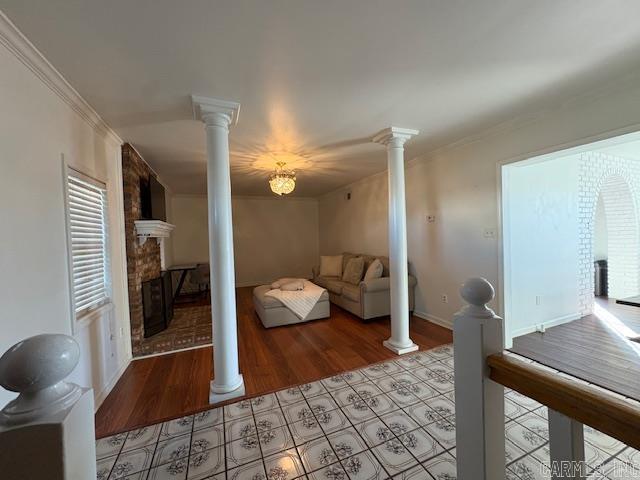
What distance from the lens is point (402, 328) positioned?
2.88 metres

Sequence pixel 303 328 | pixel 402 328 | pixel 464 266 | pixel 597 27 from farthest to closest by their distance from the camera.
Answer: pixel 303 328, pixel 464 266, pixel 402 328, pixel 597 27

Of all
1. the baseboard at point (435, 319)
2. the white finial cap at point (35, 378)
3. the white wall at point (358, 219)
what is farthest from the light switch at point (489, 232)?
the white finial cap at point (35, 378)

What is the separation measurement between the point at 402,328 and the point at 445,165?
7.16 feet

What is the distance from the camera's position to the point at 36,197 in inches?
59.1

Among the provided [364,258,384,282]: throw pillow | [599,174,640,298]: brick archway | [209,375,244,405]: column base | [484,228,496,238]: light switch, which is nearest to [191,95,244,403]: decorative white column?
[209,375,244,405]: column base

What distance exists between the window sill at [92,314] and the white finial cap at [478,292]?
2429 millimetres

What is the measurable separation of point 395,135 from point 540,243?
2.20m

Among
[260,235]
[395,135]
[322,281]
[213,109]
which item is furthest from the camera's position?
[260,235]

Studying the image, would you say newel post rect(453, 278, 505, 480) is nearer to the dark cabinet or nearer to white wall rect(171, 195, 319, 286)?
the dark cabinet

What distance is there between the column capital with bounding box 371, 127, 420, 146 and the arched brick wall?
8.39 ft

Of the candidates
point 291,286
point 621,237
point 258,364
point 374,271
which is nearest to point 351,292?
point 374,271

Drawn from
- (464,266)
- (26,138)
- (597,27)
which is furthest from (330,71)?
(464,266)

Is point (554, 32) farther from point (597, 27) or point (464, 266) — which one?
point (464, 266)

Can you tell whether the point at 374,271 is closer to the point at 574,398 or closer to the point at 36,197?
the point at 574,398
